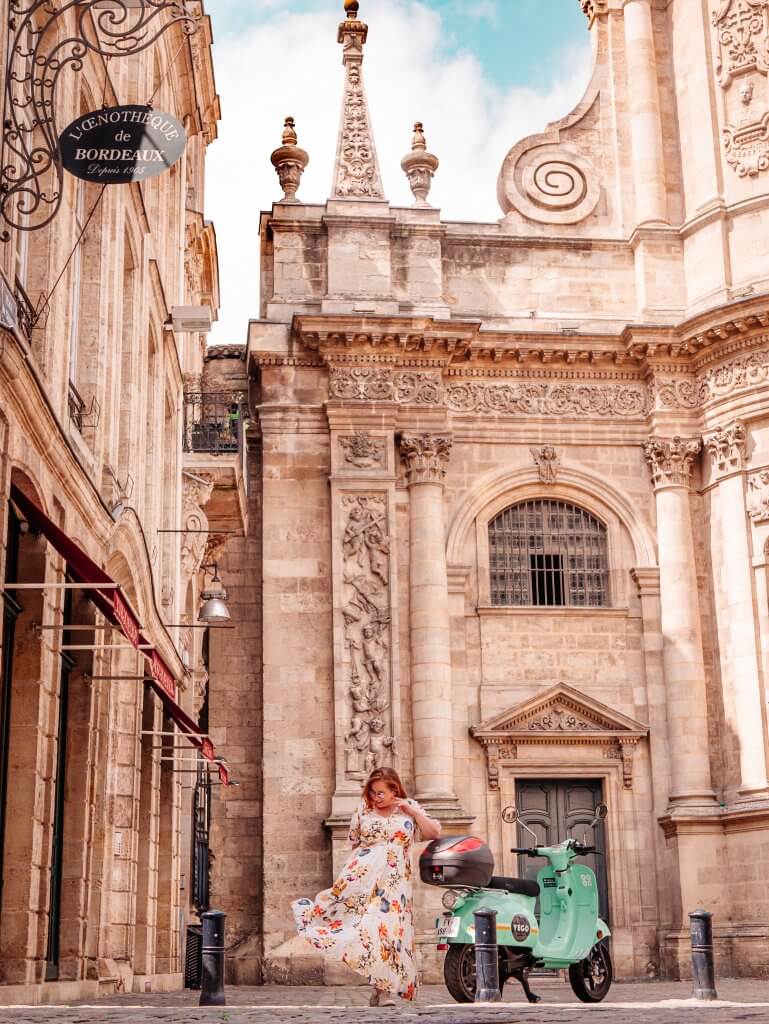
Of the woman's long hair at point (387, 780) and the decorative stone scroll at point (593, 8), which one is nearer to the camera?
the woman's long hair at point (387, 780)

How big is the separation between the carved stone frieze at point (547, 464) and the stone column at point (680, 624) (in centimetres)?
156

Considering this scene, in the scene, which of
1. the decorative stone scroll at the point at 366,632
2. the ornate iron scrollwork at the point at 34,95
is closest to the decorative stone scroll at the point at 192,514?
the decorative stone scroll at the point at 366,632

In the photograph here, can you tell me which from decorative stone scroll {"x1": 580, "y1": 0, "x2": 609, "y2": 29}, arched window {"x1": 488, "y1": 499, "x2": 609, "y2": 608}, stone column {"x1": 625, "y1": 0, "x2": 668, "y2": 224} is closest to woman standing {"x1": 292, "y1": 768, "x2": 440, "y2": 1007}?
arched window {"x1": 488, "y1": 499, "x2": 609, "y2": 608}

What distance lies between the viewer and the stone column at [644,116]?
26562mm

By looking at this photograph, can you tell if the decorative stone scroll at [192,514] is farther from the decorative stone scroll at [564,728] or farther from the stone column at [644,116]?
the stone column at [644,116]

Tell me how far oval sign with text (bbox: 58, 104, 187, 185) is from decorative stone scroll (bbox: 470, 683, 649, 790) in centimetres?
1503

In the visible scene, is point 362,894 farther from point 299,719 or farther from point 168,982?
point 299,719

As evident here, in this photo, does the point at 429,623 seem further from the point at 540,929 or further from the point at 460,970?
the point at 460,970

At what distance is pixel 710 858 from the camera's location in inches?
906

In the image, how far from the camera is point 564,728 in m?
24.0

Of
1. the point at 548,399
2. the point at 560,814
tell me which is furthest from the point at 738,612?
the point at 548,399

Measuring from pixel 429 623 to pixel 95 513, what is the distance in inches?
448

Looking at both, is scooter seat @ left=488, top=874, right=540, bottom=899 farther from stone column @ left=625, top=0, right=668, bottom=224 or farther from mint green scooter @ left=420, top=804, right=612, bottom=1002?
→ stone column @ left=625, top=0, right=668, bottom=224

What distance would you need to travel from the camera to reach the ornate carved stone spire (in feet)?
85.4
